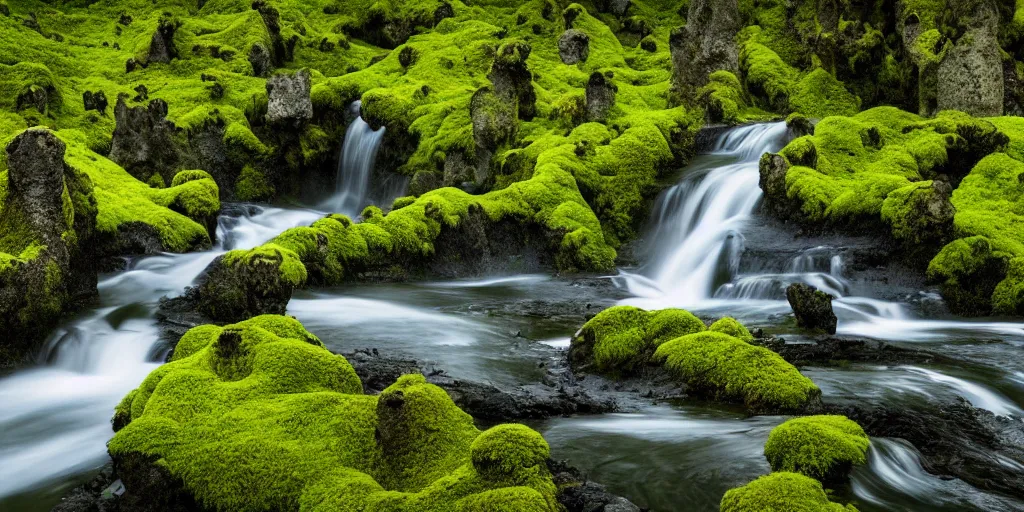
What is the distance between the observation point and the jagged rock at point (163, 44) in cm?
3234

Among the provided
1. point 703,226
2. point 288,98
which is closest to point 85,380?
point 703,226

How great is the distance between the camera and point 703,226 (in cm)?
1989

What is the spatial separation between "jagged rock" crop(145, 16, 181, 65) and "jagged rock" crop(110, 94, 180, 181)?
9.71 meters

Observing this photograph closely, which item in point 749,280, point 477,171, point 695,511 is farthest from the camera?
point 477,171

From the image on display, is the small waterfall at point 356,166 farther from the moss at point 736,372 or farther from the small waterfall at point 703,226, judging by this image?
the moss at point 736,372

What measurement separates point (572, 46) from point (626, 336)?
937 inches

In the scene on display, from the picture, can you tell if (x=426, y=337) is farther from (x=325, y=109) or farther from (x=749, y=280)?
(x=325, y=109)

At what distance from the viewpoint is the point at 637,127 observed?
77.9 ft

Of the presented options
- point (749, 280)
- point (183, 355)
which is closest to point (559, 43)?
point (749, 280)

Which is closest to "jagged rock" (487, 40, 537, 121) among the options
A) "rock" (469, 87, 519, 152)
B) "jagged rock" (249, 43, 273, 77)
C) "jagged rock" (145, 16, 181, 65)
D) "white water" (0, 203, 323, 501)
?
"rock" (469, 87, 519, 152)

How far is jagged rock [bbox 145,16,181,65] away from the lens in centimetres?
3234

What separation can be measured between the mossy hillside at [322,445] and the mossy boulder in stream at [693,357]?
3.55 metres

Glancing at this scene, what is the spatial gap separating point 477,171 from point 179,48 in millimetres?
17042

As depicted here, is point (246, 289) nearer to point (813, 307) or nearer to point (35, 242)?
point (35, 242)
